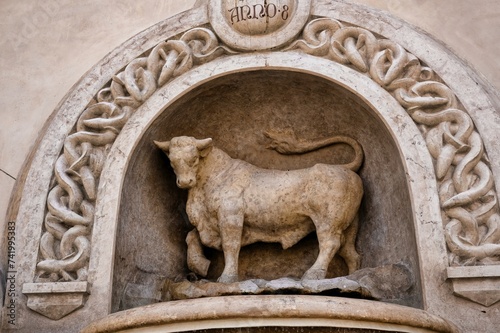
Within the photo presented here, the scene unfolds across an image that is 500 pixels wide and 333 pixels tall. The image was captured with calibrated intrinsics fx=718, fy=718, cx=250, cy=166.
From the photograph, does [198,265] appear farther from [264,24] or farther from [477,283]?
[477,283]

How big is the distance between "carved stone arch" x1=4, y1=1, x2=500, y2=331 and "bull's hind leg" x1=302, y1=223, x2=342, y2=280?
0.58 m

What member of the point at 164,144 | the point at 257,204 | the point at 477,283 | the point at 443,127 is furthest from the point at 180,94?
the point at 477,283

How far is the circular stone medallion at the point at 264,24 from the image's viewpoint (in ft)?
15.4

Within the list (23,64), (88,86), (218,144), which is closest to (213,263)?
(218,144)

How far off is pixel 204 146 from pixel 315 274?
1.07m

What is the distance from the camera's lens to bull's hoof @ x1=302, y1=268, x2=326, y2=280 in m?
4.29

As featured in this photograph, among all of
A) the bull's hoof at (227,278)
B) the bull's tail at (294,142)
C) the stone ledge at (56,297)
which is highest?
the bull's tail at (294,142)

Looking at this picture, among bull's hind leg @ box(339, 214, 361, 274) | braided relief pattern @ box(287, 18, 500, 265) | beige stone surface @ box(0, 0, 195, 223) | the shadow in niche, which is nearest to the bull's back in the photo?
bull's hind leg @ box(339, 214, 361, 274)

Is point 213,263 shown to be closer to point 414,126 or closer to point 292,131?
point 292,131

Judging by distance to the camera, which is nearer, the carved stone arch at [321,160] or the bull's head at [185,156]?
the carved stone arch at [321,160]

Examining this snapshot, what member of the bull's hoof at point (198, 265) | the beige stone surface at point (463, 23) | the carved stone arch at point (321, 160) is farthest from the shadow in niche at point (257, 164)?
the beige stone surface at point (463, 23)

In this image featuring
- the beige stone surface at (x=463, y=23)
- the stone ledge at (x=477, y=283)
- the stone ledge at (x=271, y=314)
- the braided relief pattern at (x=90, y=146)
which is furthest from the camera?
the beige stone surface at (x=463, y=23)

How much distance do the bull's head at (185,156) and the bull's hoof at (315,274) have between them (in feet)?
2.99

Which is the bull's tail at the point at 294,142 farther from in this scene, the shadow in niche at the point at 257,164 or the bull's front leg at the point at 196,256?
the bull's front leg at the point at 196,256
